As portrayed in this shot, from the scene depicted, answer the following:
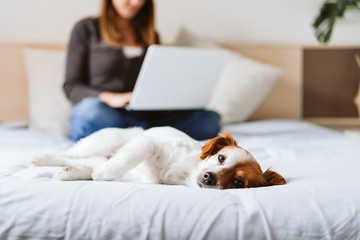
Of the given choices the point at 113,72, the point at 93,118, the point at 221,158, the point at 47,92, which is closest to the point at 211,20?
the point at 113,72

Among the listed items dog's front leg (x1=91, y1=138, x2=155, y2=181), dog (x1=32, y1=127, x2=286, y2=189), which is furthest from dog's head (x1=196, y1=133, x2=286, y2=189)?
dog's front leg (x1=91, y1=138, x2=155, y2=181)

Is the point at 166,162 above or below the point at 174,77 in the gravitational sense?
below

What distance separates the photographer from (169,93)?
1719 millimetres

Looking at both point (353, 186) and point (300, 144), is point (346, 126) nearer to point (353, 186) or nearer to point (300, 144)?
point (300, 144)

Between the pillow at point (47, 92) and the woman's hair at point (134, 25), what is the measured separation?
403 millimetres

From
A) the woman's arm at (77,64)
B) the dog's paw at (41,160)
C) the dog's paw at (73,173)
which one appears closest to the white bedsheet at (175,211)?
the dog's paw at (73,173)

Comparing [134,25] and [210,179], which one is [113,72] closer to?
[134,25]

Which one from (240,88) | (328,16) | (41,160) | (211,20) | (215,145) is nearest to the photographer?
(215,145)

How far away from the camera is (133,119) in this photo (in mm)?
1883

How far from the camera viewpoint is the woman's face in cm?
217

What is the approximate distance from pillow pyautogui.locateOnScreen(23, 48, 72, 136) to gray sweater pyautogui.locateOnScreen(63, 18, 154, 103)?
0.15 m

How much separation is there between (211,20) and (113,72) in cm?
112

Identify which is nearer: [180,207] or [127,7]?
[180,207]

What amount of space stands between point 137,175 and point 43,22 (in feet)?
6.83
